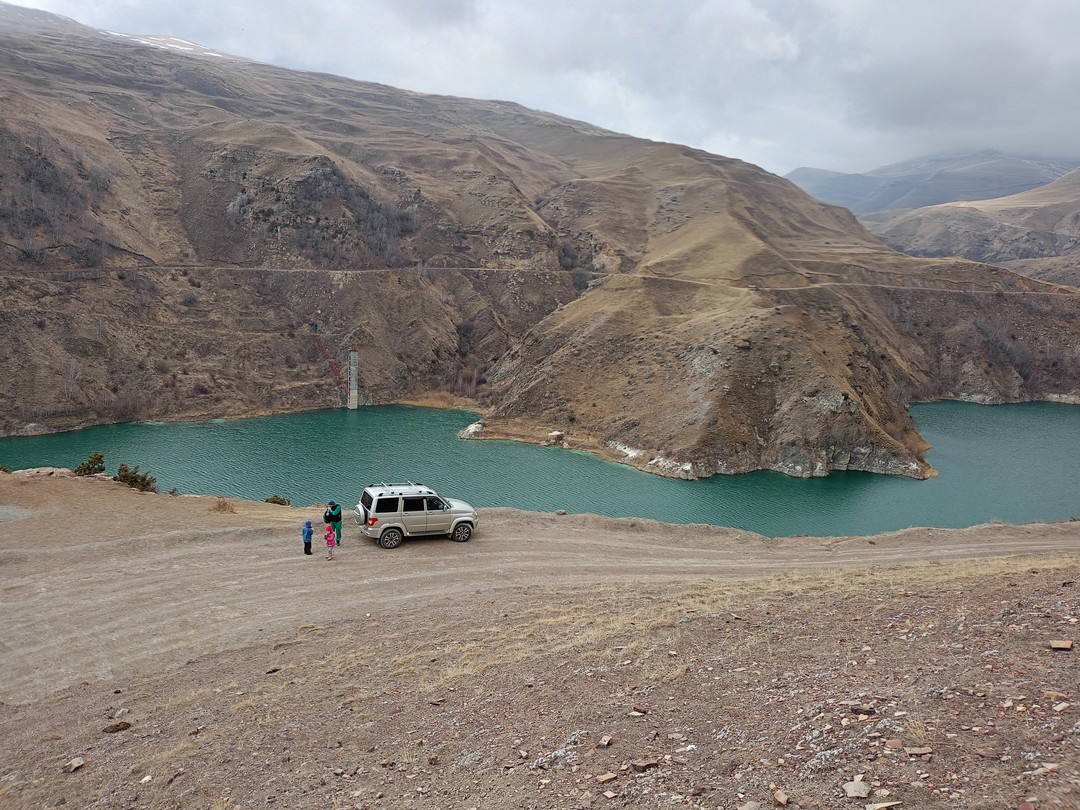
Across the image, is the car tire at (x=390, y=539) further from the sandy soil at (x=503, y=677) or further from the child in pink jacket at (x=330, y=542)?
the child in pink jacket at (x=330, y=542)

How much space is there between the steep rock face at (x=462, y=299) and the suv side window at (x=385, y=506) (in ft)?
123

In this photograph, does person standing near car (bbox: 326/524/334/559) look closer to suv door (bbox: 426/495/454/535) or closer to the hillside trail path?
the hillside trail path

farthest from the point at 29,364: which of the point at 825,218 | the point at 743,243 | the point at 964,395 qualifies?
the point at 825,218

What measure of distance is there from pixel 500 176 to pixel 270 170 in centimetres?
4200

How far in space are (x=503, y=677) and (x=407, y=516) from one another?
11442 millimetres

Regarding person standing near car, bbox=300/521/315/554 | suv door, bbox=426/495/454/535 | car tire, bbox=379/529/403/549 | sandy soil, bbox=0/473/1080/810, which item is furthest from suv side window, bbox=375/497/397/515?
person standing near car, bbox=300/521/315/554

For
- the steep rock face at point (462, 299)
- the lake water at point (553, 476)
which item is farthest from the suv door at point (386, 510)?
the steep rock face at point (462, 299)

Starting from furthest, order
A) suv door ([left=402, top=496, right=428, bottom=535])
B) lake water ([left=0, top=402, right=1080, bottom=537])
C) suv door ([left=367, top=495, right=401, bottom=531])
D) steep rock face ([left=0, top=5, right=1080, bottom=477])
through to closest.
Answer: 1. steep rock face ([left=0, top=5, right=1080, bottom=477])
2. lake water ([left=0, top=402, right=1080, bottom=537])
3. suv door ([left=402, top=496, right=428, bottom=535])
4. suv door ([left=367, top=495, right=401, bottom=531])

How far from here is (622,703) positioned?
34.4 feet

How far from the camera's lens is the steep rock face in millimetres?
63281

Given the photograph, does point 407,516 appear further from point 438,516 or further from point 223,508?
point 223,508

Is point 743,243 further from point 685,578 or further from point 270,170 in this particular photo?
point 685,578

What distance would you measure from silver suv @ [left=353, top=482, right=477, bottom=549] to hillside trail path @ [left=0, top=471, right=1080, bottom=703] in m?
0.55

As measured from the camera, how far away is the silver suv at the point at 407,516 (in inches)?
896
